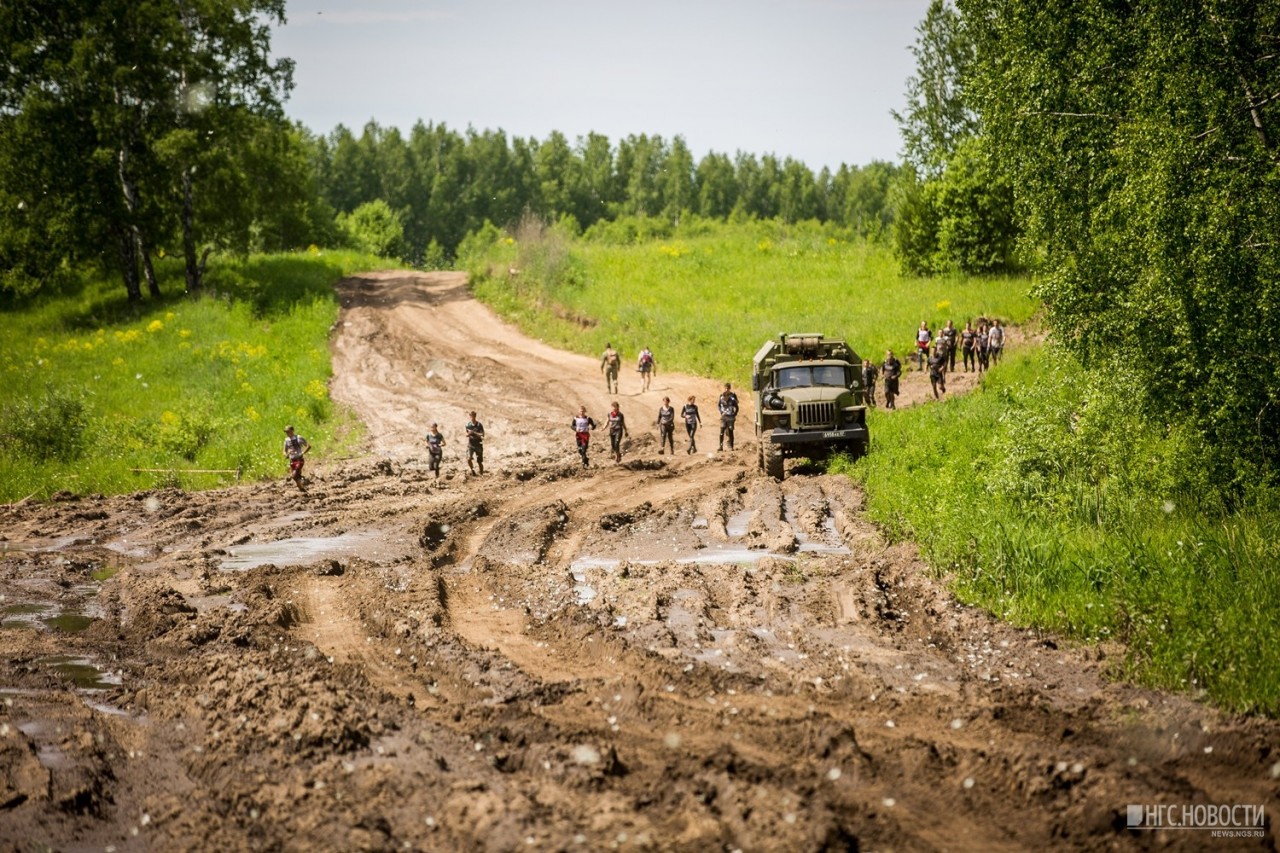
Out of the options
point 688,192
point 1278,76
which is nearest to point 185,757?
point 1278,76

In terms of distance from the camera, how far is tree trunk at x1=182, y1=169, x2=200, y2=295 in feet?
131

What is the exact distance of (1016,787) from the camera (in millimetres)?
6758

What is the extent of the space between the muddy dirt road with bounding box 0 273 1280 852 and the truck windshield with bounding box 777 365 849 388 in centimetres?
401

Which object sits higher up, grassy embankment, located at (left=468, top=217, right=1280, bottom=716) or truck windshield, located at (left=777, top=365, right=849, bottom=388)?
truck windshield, located at (left=777, top=365, right=849, bottom=388)

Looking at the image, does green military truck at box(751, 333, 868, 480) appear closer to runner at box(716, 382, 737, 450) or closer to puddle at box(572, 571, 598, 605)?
runner at box(716, 382, 737, 450)

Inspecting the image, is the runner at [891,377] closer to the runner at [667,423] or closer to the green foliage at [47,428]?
the runner at [667,423]

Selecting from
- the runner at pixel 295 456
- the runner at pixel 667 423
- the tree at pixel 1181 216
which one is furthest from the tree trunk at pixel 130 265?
the tree at pixel 1181 216

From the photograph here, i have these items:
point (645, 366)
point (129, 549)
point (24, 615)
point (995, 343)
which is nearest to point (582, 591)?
point (24, 615)

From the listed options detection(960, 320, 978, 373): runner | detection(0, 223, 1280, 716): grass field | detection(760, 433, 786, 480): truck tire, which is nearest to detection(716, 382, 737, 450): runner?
detection(0, 223, 1280, 716): grass field

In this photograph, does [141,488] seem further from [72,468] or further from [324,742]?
[324,742]

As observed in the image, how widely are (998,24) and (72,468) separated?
23.8 m

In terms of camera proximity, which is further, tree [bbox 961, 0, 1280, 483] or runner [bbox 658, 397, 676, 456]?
runner [bbox 658, 397, 676, 456]

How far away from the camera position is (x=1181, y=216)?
12.2 meters

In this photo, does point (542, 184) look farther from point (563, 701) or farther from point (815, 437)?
point (563, 701)
